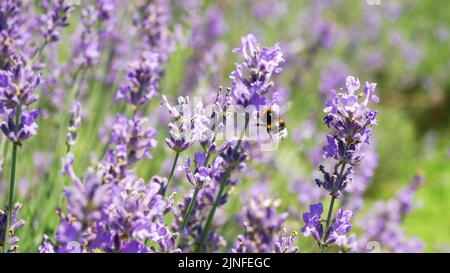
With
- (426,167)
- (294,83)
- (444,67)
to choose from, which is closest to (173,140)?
(294,83)

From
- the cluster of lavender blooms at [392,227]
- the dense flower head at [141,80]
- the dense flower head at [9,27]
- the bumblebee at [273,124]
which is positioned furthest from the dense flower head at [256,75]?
the cluster of lavender blooms at [392,227]

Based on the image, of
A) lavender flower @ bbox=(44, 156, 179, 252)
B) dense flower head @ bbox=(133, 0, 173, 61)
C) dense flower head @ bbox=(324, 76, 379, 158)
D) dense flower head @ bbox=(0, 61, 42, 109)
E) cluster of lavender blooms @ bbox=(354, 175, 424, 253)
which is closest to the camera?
lavender flower @ bbox=(44, 156, 179, 252)

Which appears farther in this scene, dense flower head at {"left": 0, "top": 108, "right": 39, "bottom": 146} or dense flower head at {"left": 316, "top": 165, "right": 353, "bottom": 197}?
dense flower head at {"left": 316, "top": 165, "right": 353, "bottom": 197}

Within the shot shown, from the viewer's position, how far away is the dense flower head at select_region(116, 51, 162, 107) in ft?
6.38

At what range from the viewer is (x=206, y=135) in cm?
146

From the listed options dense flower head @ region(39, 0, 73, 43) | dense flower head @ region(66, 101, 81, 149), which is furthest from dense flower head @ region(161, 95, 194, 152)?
dense flower head @ region(39, 0, 73, 43)

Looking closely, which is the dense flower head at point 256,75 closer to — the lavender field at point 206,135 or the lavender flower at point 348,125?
the lavender field at point 206,135

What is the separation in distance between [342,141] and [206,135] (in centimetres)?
36

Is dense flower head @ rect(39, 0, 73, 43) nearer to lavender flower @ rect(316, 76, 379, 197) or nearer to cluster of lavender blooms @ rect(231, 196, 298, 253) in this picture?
cluster of lavender blooms @ rect(231, 196, 298, 253)

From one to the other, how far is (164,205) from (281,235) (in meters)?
0.40

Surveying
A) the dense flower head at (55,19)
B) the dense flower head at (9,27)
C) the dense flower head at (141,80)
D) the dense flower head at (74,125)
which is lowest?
the dense flower head at (74,125)

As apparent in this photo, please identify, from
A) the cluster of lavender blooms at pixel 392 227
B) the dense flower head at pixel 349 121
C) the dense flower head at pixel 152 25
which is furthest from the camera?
the cluster of lavender blooms at pixel 392 227

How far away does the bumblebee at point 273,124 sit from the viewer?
1568 millimetres
